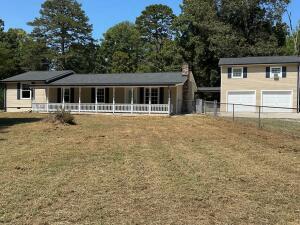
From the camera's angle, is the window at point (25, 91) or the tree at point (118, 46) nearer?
the window at point (25, 91)

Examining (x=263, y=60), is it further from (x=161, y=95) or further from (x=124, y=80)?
(x=124, y=80)

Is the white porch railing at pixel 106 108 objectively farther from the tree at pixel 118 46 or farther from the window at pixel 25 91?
the tree at pixel 118 46

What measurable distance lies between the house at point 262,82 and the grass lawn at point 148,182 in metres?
21.9

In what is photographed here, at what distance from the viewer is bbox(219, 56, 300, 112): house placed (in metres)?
33.7

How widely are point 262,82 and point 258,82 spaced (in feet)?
1.16

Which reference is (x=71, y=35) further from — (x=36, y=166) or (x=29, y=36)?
(x=36, y=166)

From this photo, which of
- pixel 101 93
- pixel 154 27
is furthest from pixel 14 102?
pixel 154 27

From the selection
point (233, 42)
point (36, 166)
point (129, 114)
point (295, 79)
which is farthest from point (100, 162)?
point (233, 42)

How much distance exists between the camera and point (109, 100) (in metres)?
32.5

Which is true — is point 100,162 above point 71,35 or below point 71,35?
below

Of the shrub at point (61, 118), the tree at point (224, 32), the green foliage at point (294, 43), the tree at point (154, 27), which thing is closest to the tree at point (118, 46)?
the tree at point (154, 27)

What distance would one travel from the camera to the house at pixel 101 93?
29953mm

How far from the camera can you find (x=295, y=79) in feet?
110

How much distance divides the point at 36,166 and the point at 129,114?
823 inches
